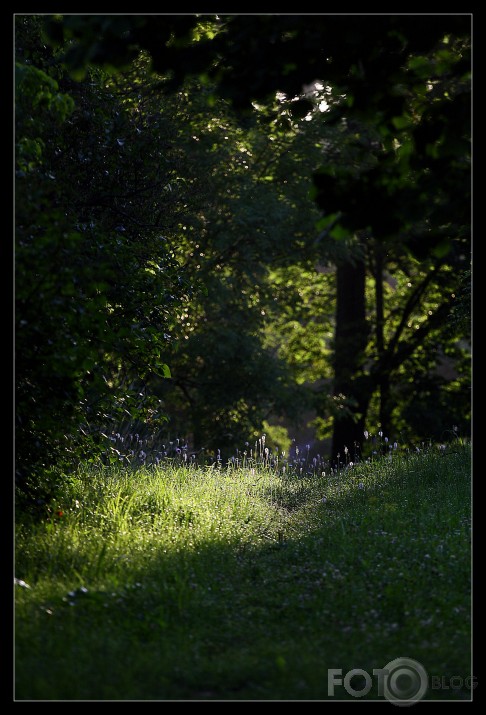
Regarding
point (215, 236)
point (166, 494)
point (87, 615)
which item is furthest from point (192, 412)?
point (87, 615)

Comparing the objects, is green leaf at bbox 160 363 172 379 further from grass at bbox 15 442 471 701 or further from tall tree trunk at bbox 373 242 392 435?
tall tree trunk at bbox 373 242 392 435

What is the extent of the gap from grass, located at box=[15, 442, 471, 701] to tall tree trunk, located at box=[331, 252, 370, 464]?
9.91 metres

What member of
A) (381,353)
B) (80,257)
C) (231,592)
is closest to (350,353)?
(381,353)

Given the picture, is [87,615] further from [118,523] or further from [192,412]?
[192,412]

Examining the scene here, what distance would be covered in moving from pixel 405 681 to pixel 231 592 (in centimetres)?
186

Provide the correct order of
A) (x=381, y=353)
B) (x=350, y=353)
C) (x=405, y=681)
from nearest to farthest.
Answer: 1. (x=405, y=681)
2. (x=350, y=353)
3. (x=381, y=353)

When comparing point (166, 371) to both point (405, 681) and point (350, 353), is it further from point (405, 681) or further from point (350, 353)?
point (350, 353)

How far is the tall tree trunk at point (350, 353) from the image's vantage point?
2028 centimetres

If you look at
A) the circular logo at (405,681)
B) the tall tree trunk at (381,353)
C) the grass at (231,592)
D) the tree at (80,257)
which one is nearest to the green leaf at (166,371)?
the tree at (80,257)

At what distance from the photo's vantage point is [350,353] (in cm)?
2092

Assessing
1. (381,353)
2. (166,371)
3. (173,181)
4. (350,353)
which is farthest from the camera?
(381,353)

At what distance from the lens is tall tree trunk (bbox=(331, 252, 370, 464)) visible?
20.3 meters

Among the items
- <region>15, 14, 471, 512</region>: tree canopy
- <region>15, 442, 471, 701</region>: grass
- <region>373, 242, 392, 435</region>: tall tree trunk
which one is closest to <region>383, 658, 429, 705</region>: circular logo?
<region>15, 442, 471, 701</region>: grass
